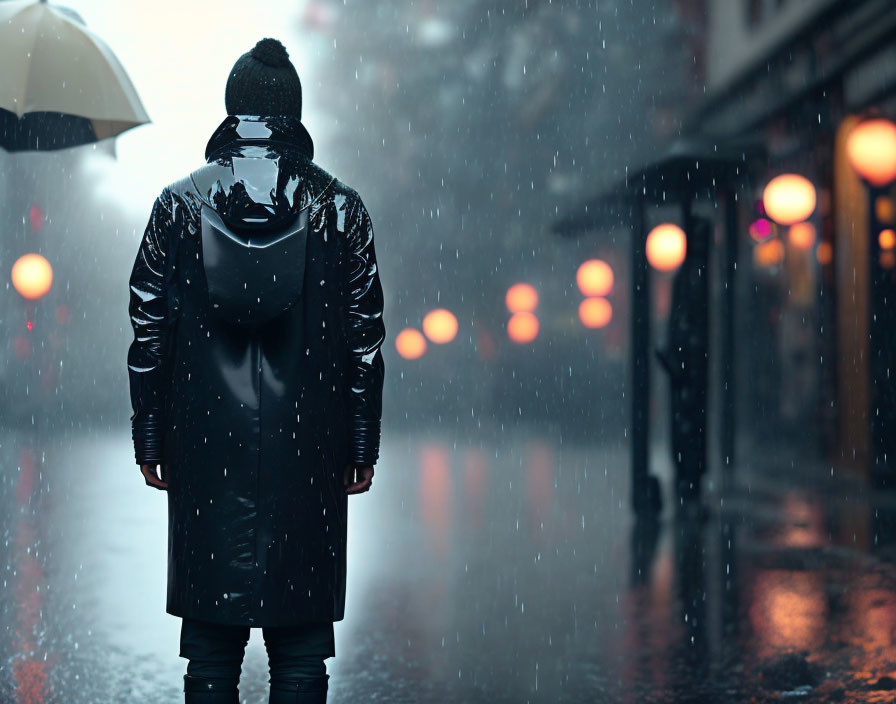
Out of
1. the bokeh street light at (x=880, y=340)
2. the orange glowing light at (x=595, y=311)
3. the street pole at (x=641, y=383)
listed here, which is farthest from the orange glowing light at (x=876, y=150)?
the orange glowing light at (x=595, y=311)

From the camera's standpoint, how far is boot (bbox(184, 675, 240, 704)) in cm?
Result: 298

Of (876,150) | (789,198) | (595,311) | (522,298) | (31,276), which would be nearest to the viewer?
(876,150)

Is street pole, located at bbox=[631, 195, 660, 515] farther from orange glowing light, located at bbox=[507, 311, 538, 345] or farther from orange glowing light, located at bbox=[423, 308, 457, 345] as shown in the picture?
orange glowing light, located at bbox=[423, 308, 457, 345]

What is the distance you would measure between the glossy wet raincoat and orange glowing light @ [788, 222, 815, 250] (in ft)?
45.6

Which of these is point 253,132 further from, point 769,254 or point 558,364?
point 558,364

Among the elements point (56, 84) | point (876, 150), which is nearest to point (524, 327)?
point (876, 150)

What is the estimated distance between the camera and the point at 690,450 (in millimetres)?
9977

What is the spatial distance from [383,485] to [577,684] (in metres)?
8.07

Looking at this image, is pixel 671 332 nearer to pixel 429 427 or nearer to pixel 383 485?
pixel 383 485

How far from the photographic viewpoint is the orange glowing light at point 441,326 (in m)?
26.3

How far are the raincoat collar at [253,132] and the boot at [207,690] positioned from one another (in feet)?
4.34

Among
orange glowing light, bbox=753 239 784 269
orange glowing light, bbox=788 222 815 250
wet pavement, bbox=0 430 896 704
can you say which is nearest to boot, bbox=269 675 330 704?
wet pavement, bbox=0 430 896 704

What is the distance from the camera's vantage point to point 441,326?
2639 centimetres

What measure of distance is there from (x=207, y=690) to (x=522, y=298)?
2083cm
